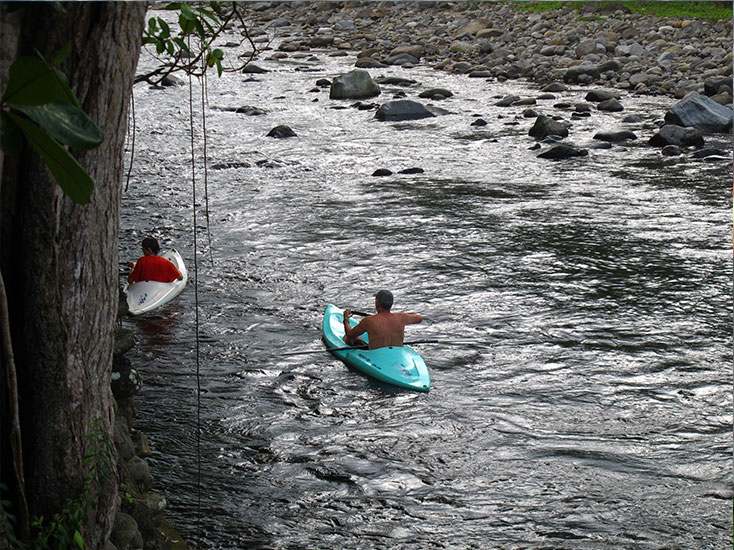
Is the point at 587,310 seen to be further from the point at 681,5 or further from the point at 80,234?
the point at 681,5

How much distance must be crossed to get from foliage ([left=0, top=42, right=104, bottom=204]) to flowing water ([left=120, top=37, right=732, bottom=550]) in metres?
3.32

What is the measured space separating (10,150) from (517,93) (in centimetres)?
2015

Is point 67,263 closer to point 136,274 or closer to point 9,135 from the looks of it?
point 9,135

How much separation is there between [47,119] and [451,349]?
7.07 metres

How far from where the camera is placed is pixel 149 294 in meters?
9.59

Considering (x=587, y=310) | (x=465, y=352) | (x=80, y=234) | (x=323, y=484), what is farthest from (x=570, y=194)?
(x=80, y=234)

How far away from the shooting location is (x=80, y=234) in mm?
3555

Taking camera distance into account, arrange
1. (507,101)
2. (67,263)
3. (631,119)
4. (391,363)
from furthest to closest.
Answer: (507,101) < (631,119) < (391,363) < (67,263)

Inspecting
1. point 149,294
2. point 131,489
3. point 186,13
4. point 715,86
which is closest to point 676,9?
point 715,86

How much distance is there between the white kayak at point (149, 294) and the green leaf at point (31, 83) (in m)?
7.64

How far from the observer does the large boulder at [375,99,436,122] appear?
1898 centimetres

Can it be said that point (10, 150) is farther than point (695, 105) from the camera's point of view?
No

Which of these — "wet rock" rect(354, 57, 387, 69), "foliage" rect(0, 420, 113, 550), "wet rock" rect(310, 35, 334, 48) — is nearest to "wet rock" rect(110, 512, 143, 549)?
"foliage" rect(0, 420, 113, 550)

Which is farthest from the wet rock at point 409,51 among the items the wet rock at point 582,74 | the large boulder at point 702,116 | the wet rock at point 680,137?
the wet rock at point 680,137
